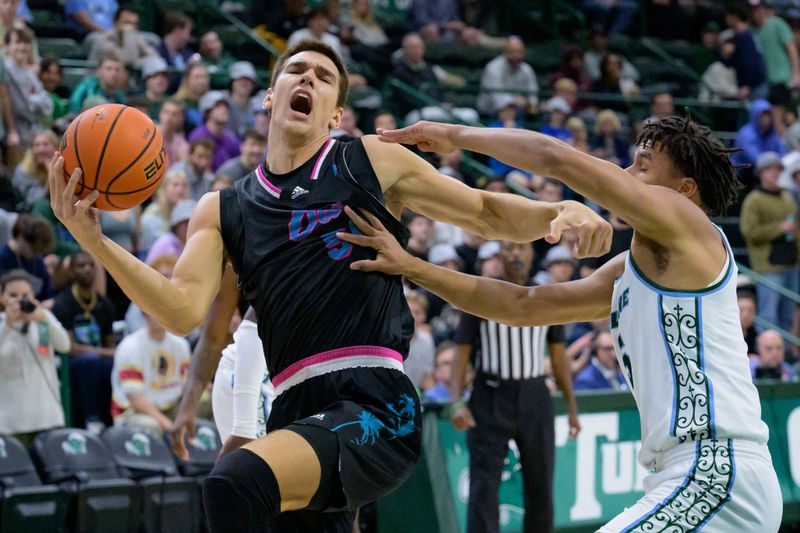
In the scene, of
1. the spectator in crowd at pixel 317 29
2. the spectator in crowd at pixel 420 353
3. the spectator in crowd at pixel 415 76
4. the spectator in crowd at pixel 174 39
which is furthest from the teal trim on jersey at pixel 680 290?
the spectator in crowd at pixel 415 76

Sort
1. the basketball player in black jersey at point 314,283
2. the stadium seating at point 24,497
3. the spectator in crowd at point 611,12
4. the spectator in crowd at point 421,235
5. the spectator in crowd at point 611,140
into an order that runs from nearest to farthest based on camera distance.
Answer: the basketball player in black jersey at point 314,283 < the stadium seating at point 24,497 < the spectator in crowd at point 421,235 < the spectator in crowd at point 611,140 < the spectator in crowd at point 611,12

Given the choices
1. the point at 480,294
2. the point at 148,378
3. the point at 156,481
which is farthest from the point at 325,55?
the point at 148,378

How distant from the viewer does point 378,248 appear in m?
4.51

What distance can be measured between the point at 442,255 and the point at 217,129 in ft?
8.20

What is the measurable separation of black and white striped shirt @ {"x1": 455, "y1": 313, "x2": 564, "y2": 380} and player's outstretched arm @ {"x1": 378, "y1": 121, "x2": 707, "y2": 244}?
442cm

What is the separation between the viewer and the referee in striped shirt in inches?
339

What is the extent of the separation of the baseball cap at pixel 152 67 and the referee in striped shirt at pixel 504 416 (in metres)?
5.13

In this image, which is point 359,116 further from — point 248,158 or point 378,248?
point 378,248

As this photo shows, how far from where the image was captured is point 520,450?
28.6 feet

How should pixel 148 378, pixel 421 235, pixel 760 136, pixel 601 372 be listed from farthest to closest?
pixel 760 136, pixel 421 235, pixel 601 372, pixel 148 378

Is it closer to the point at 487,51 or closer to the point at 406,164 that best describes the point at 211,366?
the point at 406,164

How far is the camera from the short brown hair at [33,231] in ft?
32.7

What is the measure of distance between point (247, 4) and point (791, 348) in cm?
801

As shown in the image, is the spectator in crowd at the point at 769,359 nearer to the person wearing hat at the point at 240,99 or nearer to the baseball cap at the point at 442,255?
the baseball cap at the point at 442,255
